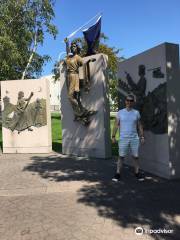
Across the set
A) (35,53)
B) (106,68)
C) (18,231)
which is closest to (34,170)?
(106,68)

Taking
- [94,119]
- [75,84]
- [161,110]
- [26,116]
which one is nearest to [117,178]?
[161,110]

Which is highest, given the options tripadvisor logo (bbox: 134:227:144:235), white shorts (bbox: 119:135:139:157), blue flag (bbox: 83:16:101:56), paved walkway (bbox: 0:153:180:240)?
blue flag (bbox: 83:16:101:56)

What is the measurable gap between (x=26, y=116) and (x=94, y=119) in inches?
111

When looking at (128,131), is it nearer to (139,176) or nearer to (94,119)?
(139,176)

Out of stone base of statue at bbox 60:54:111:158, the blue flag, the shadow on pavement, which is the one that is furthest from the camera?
the blue flag

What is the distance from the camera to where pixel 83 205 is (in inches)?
288

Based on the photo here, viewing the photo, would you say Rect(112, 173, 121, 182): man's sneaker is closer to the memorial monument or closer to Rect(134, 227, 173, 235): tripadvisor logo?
Rect(134, 227, 173, 235): tripadvisor logo

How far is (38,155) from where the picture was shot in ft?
45.9

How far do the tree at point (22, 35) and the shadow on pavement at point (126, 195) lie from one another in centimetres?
1873

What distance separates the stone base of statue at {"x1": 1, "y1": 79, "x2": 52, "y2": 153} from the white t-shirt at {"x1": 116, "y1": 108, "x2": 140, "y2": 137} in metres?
5.68

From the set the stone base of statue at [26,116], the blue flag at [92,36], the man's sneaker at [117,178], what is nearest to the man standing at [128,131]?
the man's sneaker at [117,178]

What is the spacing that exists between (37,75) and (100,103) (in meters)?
25.5

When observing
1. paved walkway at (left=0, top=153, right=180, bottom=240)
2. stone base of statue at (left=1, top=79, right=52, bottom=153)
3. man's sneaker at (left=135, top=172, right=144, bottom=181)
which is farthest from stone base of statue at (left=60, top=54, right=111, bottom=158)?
man's sneaker at (left=135, top=172, right=144, bottom=181)

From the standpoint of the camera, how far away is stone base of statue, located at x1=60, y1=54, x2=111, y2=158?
41.3ft
